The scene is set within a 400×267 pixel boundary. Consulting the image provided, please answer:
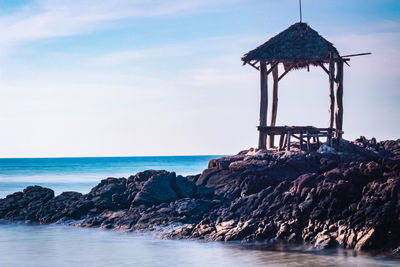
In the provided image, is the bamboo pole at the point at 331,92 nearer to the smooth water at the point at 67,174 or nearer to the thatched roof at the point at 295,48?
the thatched roof at the point at 295,48

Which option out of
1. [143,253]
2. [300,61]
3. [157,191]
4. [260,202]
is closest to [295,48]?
[300,61]

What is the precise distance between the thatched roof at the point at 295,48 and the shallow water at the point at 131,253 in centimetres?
993

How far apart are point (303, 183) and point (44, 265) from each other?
860 centimetres

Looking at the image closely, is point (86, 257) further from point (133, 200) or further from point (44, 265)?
point (133, 200)

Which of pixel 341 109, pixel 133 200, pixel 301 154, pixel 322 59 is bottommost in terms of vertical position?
pixel 133 200

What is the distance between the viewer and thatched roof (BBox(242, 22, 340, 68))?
2906 cm

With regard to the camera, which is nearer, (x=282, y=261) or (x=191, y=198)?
(x=282, y=261)

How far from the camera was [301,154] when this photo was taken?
1070 inches

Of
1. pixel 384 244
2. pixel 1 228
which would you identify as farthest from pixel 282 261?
pixel 1 228

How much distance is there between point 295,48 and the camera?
2923 centimetres

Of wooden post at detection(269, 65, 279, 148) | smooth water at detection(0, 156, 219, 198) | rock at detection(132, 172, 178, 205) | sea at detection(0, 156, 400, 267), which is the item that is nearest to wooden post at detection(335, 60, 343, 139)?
wooden post at detection(269, 65, 279, 148)

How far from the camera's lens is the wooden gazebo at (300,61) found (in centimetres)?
2916

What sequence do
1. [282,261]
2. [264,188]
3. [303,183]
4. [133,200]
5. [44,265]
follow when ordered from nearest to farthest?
[282,261] → [44,265] → [303,183] → [264,188] → [133,200]

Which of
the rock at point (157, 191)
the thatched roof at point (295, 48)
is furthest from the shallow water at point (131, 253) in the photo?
the thatched roof at point (295, 48)
